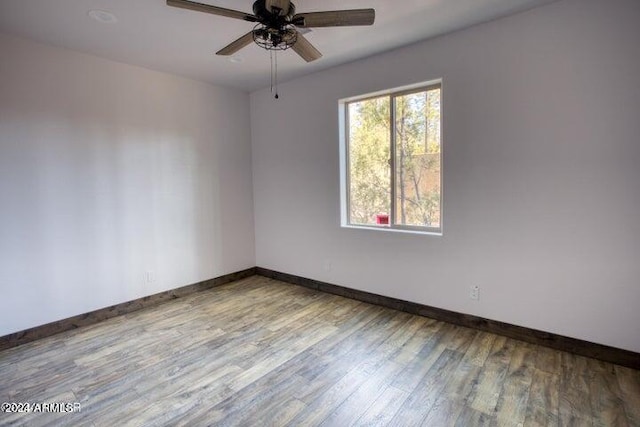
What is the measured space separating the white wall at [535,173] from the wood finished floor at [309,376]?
39 centimetres

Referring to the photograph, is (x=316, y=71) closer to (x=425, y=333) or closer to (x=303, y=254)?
(x=303, y=254)

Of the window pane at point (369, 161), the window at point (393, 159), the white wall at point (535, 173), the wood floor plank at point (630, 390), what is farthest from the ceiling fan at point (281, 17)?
the wood floor plank at point (630, 390)

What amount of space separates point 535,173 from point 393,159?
4.28 ft

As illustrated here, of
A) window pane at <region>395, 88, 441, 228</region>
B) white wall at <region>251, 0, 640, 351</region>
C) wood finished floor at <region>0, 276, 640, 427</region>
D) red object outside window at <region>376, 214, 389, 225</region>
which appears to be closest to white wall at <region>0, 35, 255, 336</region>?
wood finished floor at <region>0, 276, 640, 427</region>

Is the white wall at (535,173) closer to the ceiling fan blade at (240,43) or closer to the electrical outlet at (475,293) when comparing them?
the electrical outlet at (475,293)

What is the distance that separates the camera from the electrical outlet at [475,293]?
9.57 feet

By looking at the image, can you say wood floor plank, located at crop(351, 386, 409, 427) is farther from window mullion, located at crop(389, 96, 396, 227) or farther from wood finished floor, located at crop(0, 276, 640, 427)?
window mullion, located at crop(389, 96, 396, 227)

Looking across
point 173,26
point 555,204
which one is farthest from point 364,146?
point 173,26

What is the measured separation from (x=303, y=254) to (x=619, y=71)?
3.37 metres

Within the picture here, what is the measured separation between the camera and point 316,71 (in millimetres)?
3816

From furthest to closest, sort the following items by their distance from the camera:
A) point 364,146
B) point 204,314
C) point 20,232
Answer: point 364,146, point 204,314, point 20,232

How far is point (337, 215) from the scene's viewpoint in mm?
3838

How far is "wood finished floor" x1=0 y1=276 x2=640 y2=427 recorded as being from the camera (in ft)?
6.24

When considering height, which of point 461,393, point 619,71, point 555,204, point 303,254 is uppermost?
point 619,71
